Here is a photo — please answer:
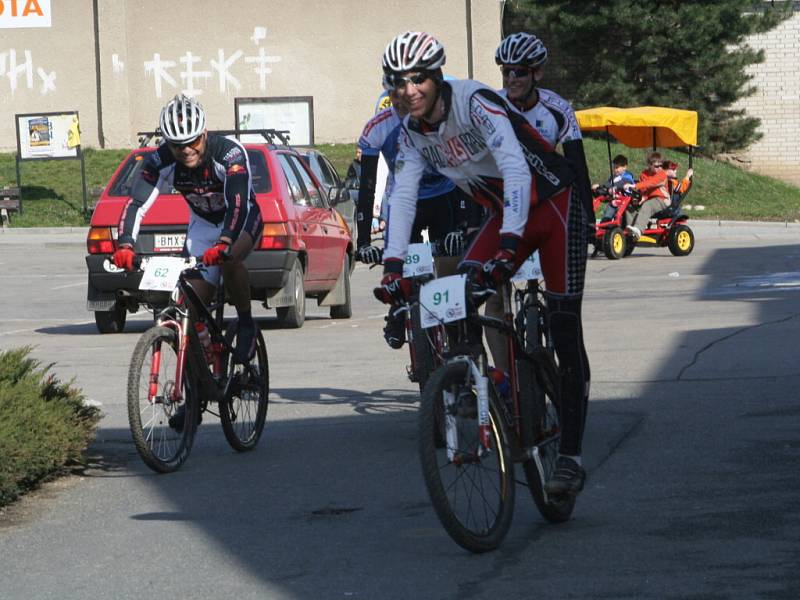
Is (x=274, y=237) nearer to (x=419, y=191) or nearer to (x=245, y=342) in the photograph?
(x=419, y=191)

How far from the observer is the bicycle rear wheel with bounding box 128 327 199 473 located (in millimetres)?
7527

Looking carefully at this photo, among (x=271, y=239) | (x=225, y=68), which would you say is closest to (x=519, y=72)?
(x=271, y=239)

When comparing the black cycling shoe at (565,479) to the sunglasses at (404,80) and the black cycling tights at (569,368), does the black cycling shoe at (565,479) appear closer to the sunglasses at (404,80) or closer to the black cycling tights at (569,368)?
the black cycling tights at (569,368)

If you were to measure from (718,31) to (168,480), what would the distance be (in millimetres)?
36524

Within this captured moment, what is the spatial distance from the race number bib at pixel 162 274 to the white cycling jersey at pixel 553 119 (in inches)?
76.0

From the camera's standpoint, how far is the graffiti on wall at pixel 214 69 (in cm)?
4325

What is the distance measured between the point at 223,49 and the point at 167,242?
2911 centimetres

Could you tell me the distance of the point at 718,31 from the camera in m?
42.2

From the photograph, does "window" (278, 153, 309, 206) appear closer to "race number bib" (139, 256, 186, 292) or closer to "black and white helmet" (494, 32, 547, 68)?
"black and white helmet" (494, 32, 547, 68)

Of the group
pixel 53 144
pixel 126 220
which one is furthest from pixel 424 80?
pixel 53 144

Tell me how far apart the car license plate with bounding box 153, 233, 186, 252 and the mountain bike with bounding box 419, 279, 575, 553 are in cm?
910

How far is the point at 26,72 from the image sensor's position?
43.2 metres

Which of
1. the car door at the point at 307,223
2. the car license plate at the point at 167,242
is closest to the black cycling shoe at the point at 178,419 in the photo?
the car license plate at the point at 167,242

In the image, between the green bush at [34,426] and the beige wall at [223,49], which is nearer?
the green bush at [34,426]
